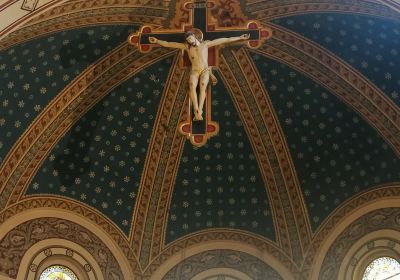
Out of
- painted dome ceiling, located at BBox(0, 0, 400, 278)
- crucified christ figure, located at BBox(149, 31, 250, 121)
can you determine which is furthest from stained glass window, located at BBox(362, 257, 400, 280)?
crucified christ figure, located at BBox(149, 31, 250, 121)

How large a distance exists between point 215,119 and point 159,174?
1.43 metres

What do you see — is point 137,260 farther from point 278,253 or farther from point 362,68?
point 362,68

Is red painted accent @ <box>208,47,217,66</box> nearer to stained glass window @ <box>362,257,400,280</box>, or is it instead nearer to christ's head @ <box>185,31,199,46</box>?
christ's head @ <box>185,31,199,46</box>

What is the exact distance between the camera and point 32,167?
14711 mm

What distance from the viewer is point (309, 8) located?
13602 mm

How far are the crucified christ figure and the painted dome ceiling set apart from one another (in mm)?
1340

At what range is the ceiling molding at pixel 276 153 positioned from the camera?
15.0 metres

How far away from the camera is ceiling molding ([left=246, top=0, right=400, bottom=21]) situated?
41.9 ft

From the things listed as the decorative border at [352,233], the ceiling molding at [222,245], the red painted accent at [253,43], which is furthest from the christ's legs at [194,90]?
the decorative border at [352,233]

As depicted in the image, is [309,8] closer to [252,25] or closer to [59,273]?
[252,25]

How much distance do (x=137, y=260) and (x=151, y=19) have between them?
14.0 feet

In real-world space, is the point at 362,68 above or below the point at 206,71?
above

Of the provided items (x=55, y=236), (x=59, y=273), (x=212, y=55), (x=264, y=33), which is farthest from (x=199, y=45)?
(x=59, y=273)

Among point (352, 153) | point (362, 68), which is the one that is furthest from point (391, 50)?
point (352, 153)
